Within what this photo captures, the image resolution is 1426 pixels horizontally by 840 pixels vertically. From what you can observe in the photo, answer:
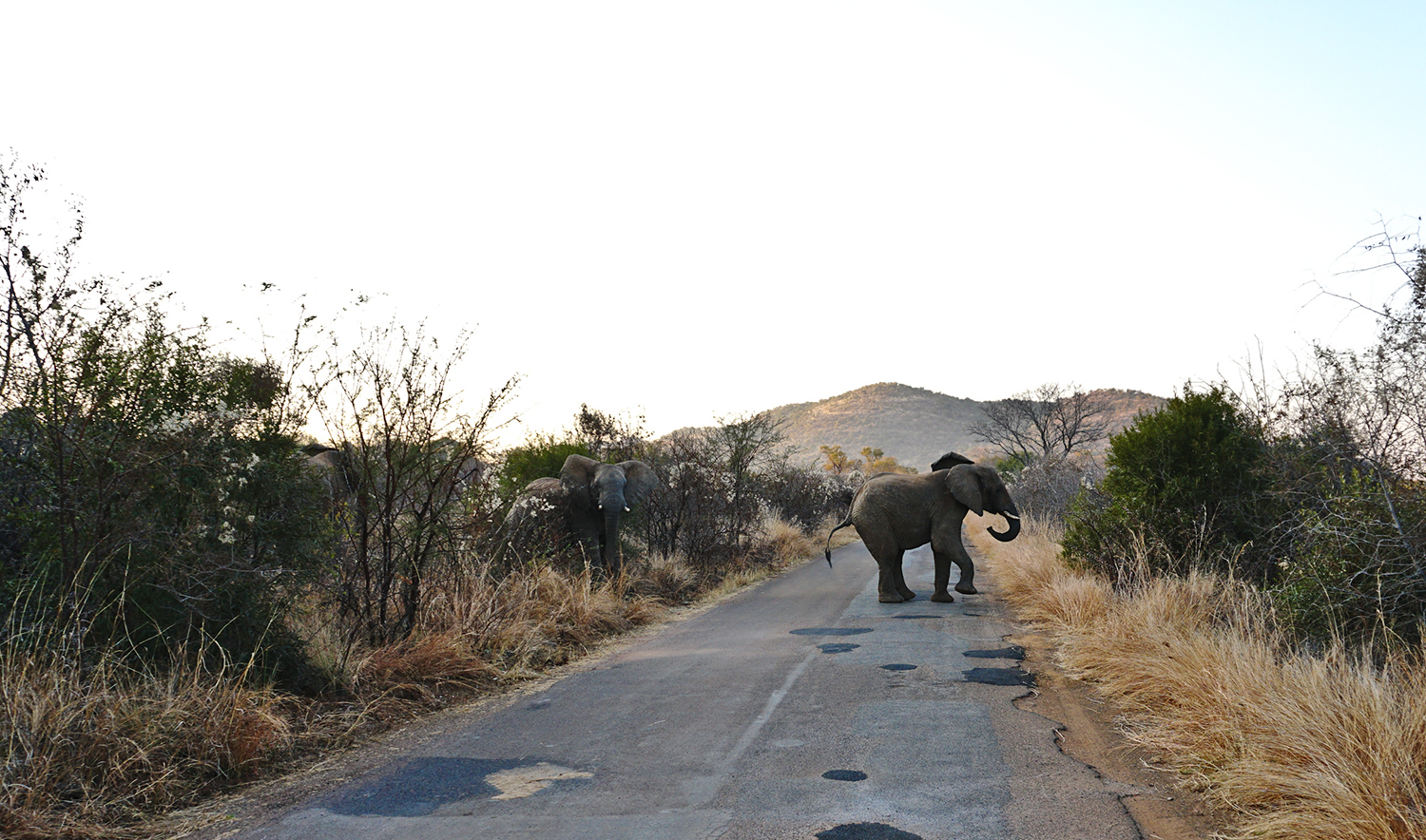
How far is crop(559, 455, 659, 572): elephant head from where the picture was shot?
13.8 metres

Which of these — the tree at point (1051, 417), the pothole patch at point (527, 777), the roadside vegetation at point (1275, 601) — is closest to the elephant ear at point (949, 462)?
the roadside vegetation at point (1275, 601)

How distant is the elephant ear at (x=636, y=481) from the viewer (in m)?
14.2

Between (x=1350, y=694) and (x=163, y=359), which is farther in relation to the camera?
(x=163, y=359)

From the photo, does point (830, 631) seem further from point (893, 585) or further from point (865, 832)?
point (865, 832)

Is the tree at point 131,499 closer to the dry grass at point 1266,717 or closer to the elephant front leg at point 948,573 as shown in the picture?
the dry grass at point 1266,717

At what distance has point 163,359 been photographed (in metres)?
6.23

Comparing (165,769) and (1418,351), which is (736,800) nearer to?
(165,769)

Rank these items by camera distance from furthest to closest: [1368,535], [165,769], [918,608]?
[918,608]
[1368,535]
[165,769]

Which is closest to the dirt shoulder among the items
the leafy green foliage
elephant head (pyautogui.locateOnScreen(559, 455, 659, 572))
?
elephant head (pyautogui.locateOnScreen(559, 455, 659, 572))

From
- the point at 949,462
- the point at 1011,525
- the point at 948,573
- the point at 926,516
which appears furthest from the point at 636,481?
the point at 1011,525

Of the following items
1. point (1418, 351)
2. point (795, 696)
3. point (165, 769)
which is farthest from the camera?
point (795, 696)

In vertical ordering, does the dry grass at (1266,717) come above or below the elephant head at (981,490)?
below

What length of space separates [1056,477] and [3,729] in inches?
938

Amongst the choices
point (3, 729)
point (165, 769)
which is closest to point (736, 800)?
point (165, 769)
